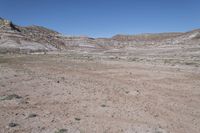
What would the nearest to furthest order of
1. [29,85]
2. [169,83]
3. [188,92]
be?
[188,92], [29,85], [169,83]

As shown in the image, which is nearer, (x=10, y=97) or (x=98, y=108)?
(x=98, y=108)

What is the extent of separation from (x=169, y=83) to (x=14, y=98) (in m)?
11.7

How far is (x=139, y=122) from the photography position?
10727mm

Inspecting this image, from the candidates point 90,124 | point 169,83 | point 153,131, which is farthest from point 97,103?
point 169,83

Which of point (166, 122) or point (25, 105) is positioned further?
point (25, 105)

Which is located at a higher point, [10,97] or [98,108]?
[10,97]

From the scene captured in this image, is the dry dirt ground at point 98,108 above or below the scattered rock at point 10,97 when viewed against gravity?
below

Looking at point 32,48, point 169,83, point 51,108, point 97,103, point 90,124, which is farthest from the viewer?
point 32,48

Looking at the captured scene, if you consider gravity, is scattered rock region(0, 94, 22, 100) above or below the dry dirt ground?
above

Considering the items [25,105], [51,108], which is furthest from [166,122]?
[25,105]

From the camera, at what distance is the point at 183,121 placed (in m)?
10.9

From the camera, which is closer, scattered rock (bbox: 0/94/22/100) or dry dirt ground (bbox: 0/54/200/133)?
dry dirt ground (bbox: 0/54/200/133)

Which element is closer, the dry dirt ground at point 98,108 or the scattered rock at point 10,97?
the dry dirt ground at point 98,108

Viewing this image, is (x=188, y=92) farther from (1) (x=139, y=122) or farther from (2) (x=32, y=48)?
(2) (x=32, y=48)
